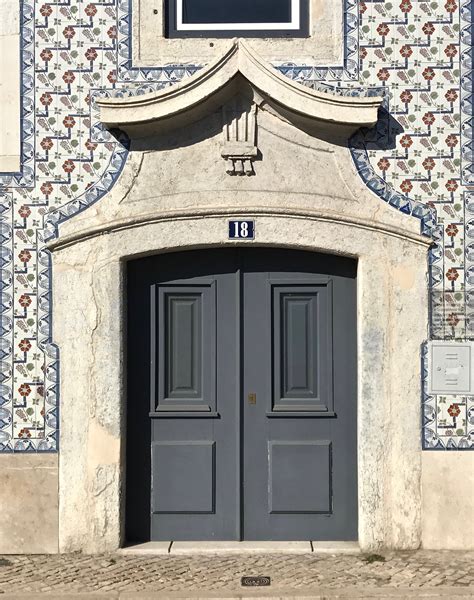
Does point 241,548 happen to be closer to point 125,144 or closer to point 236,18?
point 125,144

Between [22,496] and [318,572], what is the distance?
2.31 meters

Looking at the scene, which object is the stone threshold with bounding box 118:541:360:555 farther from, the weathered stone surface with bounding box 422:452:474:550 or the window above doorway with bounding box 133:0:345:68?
the window above doorway with bounding box 133:0:345:68

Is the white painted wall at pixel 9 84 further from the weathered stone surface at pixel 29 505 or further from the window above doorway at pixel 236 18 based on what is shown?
the weathered stone surface at pixel 29 505

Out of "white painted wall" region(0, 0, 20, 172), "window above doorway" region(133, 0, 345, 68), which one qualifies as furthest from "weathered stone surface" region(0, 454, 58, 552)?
"window above doorway" region(133, 0, 345, 68)

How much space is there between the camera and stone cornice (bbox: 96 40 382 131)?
664 cm

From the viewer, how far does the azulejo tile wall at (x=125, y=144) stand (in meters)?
6.81

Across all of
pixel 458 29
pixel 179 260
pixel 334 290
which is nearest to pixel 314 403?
Answer: pixel 334 290

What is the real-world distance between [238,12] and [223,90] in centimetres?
79

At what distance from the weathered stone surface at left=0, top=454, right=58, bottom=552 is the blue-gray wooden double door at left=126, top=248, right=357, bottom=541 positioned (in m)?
0.61

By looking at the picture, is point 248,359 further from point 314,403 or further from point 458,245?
point 458,245

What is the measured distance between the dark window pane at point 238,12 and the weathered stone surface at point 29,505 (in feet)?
11.9

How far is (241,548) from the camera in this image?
266 inches

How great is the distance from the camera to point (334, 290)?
7020mm

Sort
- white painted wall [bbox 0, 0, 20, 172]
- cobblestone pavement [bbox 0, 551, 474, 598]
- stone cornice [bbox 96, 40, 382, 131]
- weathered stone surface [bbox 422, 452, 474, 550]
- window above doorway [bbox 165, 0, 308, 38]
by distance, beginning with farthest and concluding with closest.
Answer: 1. window above doorway [bbox 165, 0, 308, 38]
2. white painted wall [bbox 0, 0, 20, 172]
3. weathered stone surface [bbox 422, 452, 474, 550]
4. stone cornice [bbox 96, 40, 382, 131]
5. cobblestone pavement [bbox 0, 551, 474, 598]
